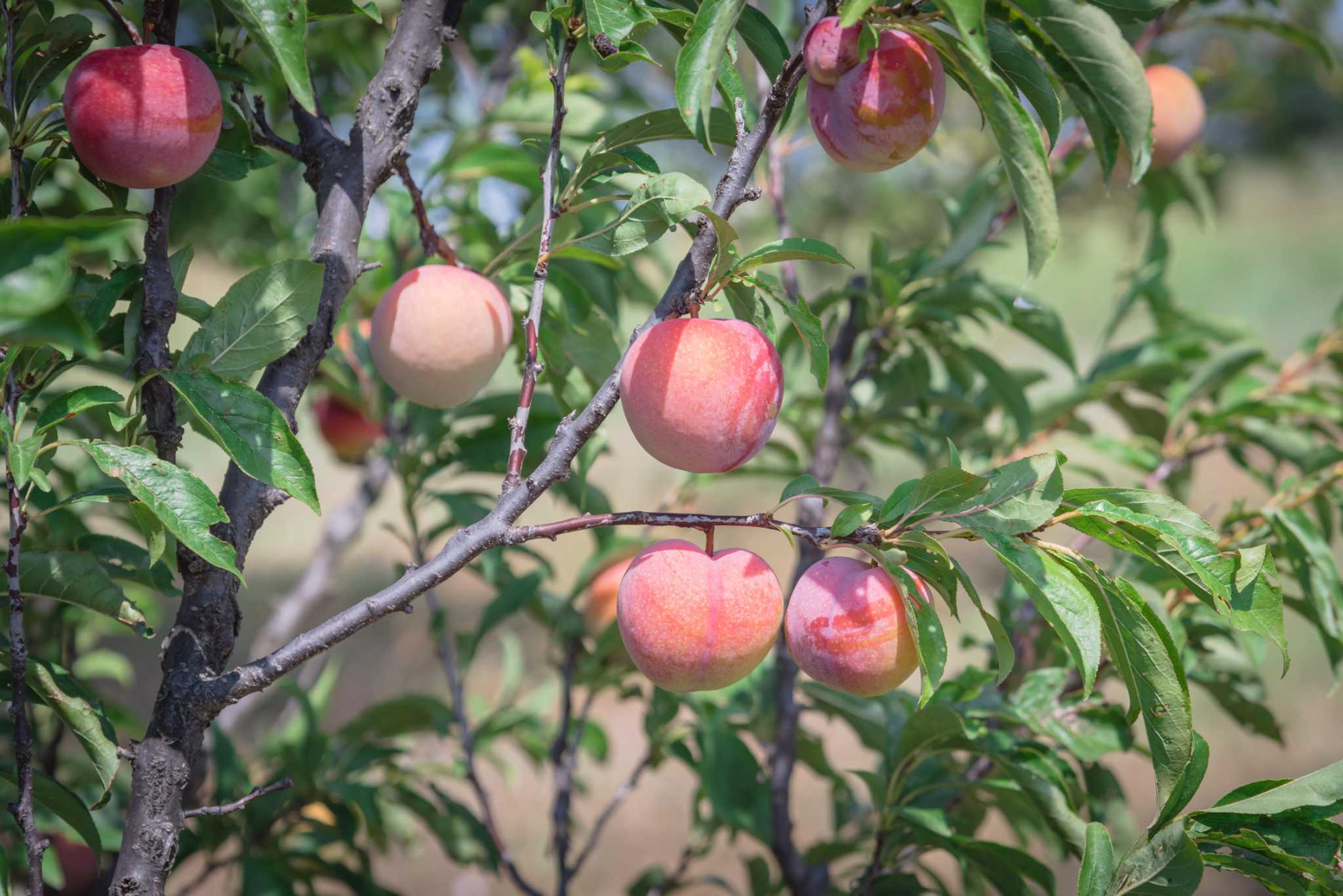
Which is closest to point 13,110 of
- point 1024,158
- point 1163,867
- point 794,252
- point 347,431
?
point 794,252

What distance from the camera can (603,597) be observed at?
135 centimetres

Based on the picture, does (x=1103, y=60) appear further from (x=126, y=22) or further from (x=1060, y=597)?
(x=126, y=22)

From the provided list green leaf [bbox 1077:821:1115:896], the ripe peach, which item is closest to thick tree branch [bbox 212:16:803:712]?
green leaf [bbox 1077:821:1115:896]

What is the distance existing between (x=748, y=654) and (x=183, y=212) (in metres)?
1.63

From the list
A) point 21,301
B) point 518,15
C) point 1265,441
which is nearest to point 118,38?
point 21,301

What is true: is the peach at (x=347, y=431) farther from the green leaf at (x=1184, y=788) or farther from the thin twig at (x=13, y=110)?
the green leaf at (x=1184, y=788)

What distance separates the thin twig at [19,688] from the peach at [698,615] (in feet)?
1.39

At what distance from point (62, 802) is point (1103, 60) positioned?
3.10ft

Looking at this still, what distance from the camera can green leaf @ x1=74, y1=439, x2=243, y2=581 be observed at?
0.61 m

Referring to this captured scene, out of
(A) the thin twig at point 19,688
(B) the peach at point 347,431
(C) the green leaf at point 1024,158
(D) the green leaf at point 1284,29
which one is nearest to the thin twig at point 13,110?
(A) the thin twig at point 19,688

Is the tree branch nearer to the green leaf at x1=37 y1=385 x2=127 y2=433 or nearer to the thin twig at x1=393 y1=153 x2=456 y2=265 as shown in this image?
the thin twig at x1=393 y1=153 x2=456 y2=265

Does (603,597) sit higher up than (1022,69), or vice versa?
(1022,69)

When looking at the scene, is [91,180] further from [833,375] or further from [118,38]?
[833,375]

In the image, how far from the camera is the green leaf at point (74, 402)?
2.18 ft
